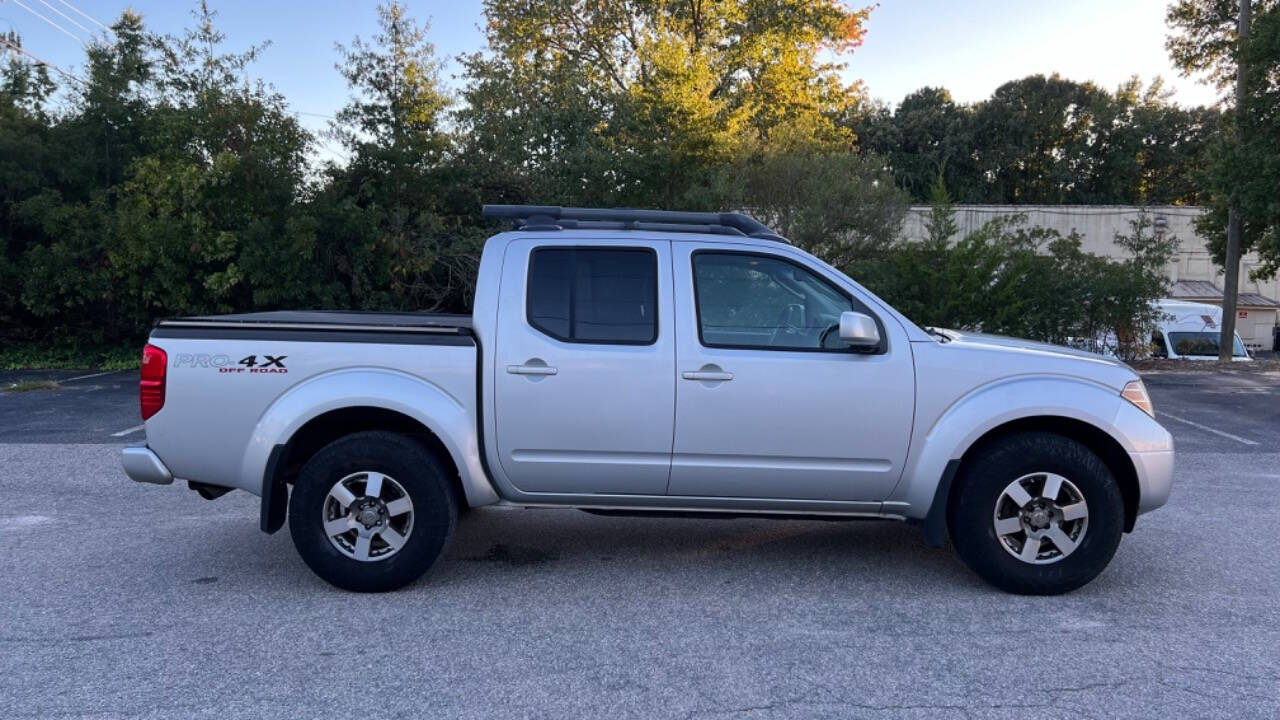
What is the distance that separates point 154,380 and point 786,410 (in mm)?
3262

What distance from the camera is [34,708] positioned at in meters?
3.59

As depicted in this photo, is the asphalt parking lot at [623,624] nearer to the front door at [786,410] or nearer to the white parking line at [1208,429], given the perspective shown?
the front door at [786,410]

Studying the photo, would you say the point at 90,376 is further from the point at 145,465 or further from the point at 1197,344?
the point at 1197,344

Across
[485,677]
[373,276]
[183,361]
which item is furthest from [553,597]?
[373,276]

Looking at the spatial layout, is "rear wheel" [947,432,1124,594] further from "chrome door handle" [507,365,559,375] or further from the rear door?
"chrome door handle" [507,365,559,375]

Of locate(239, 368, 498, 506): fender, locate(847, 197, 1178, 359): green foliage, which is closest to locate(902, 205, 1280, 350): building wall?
locate(847, 197, 1178, 359): green foliage

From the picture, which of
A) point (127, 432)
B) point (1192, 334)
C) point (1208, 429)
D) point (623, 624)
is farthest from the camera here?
point (1192, 334)

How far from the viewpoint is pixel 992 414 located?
483 cm

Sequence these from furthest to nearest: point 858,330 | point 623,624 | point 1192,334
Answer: point 1192,334
point 858,330
point 623,624

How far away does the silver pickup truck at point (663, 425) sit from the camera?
4.86 metres

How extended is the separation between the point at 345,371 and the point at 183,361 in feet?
2.70

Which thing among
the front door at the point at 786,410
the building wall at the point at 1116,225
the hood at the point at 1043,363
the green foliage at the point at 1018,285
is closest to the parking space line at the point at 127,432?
the front door at the point at 786,410

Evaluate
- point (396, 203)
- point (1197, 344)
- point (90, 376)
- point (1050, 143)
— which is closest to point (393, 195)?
point (396, 203)

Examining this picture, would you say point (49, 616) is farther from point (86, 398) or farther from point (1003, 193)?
point (1003, 193)
